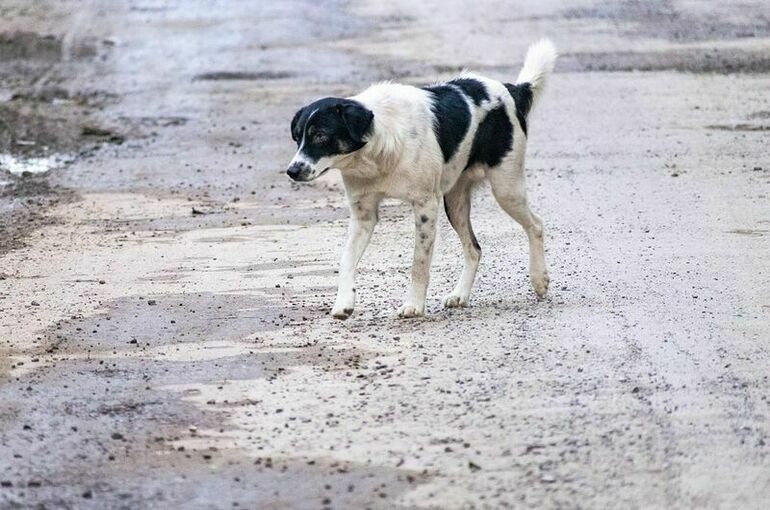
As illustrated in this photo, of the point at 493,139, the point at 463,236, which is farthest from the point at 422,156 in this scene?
the point at 463,236

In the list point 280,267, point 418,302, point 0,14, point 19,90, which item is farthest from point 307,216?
point 0,14

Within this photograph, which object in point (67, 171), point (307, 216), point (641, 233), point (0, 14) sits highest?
point (641, 233)

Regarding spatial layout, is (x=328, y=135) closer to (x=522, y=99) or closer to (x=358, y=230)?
(x=358, y=230)

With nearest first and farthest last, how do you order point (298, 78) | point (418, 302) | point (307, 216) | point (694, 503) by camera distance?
point (694, 503)
point (418, 302)
point (307, 216)
point (298, 78)

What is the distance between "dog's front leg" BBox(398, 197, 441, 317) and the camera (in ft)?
28.7

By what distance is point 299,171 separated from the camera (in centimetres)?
849

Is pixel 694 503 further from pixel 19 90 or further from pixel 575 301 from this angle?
pixel 19 90

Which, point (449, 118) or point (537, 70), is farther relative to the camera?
point (537, 70)

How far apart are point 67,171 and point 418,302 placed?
298 inches

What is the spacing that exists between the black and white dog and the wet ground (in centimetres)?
33

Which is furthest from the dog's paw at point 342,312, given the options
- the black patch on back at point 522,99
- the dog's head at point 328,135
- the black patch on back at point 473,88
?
the black patch on back at point 522,99

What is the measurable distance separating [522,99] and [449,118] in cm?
78

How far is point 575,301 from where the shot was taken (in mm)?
8867

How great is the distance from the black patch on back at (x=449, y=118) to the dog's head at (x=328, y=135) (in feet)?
1.57
